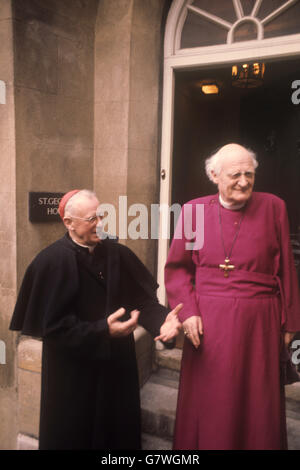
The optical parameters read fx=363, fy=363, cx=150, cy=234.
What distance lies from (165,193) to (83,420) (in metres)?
2.30

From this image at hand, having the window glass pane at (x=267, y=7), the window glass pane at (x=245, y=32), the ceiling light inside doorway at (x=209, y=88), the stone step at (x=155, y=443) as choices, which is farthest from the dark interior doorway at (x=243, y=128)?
the stone step at (x=155, y=443)

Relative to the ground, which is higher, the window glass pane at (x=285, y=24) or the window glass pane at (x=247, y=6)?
the window glass pane at (x=247, y=6)

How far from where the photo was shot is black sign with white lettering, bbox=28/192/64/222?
3.32 meters

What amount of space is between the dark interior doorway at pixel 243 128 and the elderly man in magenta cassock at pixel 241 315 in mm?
1887

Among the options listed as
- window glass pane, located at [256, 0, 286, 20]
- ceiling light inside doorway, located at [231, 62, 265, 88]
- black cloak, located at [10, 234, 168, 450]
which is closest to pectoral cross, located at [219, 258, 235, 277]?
black cloak, located at [10, 234, 168, 450]

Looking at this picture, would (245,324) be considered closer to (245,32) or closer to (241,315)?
(241,315)

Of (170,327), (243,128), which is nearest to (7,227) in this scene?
(170,327)

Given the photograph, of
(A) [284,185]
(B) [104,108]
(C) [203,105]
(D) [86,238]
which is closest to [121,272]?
(D) [86,238]

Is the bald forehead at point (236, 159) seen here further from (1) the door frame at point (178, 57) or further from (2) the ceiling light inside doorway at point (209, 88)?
(2) the ceiling light inside doorway at point (209, 88)

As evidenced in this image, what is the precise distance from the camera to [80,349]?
1980mm

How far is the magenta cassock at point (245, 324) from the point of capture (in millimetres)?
2088

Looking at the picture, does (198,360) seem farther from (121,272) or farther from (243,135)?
(243,135)

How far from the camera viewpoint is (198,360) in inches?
86.8

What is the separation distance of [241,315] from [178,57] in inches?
107
